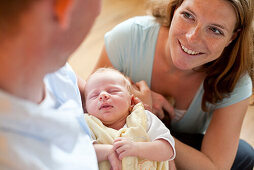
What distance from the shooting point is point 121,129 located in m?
1.16

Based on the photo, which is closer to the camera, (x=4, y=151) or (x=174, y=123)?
(x=4, y=151)

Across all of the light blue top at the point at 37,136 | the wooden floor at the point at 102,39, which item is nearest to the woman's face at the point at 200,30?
the light blue top at the point at 37,136

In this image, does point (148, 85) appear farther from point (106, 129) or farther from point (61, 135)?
point (61, 135)

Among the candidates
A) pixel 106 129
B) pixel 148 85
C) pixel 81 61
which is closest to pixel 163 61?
pixel 148 85

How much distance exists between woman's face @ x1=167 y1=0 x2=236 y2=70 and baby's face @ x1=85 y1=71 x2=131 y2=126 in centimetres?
31

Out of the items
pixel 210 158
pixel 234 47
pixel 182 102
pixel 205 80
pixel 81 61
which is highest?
pixel 234 47

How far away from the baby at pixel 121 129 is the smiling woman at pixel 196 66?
0.21 metres

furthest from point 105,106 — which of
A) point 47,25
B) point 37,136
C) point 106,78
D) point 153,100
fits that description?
point 47,25

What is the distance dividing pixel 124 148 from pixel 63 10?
644mm

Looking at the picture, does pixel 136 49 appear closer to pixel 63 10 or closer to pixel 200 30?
pixel 200 30

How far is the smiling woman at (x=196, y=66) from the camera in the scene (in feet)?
4.37

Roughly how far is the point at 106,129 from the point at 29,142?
1.97 ft

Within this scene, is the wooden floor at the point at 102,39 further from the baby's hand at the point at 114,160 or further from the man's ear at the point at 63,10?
the man's ear at the point at 63,10

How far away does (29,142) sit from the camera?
22.8 inches
